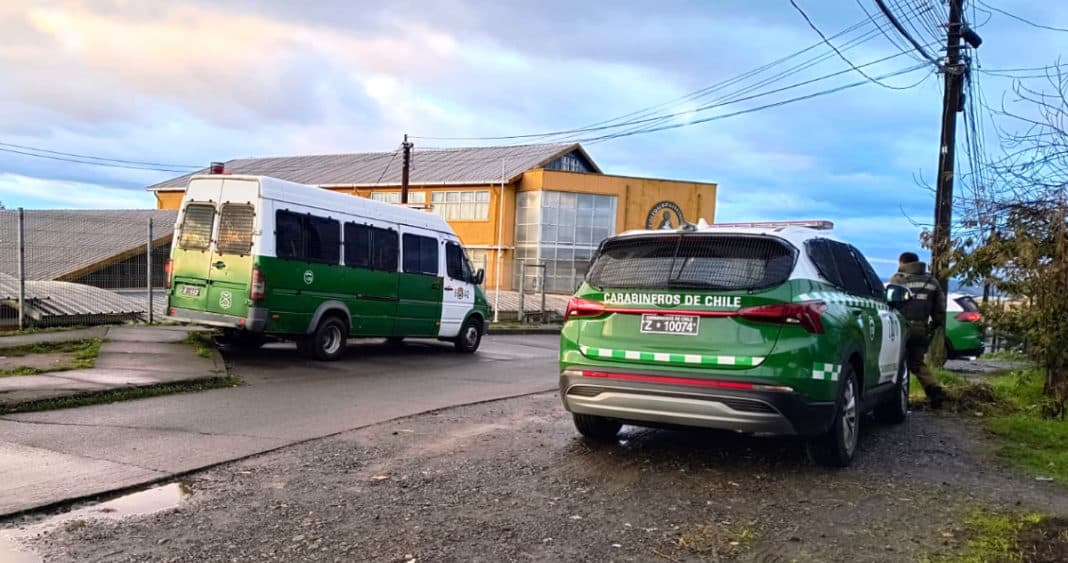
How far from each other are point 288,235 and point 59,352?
340cm

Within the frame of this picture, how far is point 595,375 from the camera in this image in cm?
575

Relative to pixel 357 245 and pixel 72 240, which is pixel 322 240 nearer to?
pixel 357 245

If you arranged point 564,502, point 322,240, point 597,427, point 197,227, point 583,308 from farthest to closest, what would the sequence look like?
point 322,240
point 197,227
point 597,427
point 583,308
point 564,502

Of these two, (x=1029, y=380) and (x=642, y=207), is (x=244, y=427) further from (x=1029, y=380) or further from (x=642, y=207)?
(x=642, y=207)

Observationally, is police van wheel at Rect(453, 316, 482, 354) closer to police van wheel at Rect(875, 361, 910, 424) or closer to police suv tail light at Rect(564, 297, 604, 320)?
police van wheel at Rect(875, 361, 910, 424)

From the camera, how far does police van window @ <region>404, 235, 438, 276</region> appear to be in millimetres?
13133

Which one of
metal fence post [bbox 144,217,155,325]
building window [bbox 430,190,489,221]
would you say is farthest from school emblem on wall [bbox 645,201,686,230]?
metal fence post [bbox 144,217,155,325]

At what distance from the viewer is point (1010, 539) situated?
4.26 meters

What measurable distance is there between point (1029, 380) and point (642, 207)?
32016 millimetres

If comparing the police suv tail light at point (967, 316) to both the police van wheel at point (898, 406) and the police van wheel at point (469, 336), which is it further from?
the police van wheel at point (469, 336)

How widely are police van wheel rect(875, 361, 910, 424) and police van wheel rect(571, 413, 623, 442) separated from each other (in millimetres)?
3076

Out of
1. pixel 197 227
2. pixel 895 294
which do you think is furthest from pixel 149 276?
pixel 895 294

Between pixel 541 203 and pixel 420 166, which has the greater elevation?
pixel 420 166

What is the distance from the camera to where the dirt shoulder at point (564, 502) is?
3.97 m
